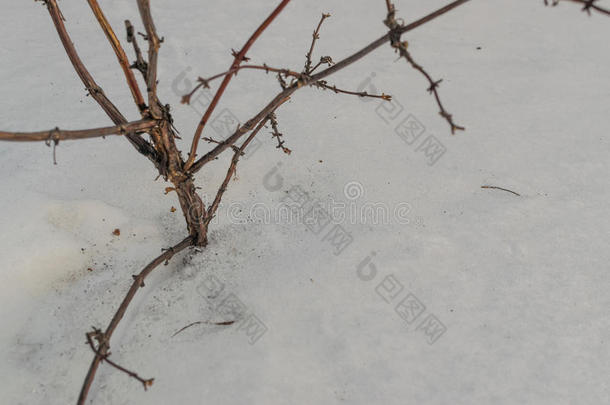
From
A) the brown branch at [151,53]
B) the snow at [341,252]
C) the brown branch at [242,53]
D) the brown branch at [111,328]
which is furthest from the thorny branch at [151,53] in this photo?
the snow at [341,252]

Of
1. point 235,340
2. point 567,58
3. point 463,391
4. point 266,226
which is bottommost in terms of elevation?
point 463,391

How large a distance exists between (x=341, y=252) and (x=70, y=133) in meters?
0.74

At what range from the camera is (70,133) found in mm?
743

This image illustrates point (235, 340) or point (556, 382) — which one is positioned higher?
point (235, 340)

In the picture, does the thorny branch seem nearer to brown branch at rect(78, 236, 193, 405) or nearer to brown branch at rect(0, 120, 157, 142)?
brown branch at rect(0, 120, 157, 142)

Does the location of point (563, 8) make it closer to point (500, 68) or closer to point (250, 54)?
point (500, 68)

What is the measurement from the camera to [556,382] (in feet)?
3.21

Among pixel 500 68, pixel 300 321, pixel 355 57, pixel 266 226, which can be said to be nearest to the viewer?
pixel 355 57

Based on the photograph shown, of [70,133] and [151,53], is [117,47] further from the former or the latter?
[70,133]

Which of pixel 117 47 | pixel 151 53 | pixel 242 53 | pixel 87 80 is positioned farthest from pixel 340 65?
pixel 87 80

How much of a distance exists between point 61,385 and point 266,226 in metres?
0.64

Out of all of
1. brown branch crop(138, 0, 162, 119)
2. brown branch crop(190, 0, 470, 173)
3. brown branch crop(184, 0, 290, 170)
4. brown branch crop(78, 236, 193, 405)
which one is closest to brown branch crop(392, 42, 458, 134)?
brown branch crop(190, 0, 470, 173)

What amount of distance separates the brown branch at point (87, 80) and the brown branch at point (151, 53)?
120 millimetres

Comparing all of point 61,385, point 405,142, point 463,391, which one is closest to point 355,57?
point 463,391
